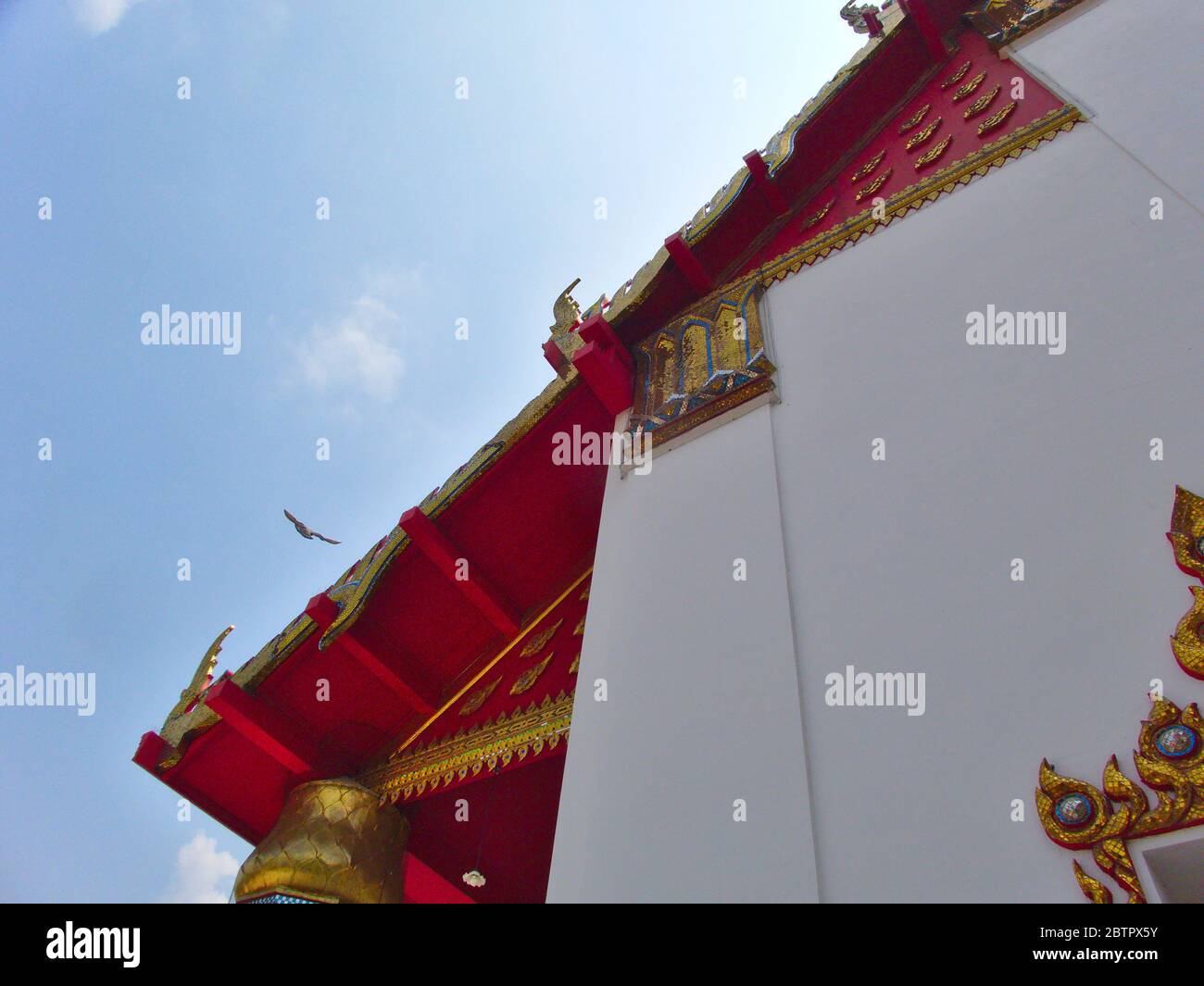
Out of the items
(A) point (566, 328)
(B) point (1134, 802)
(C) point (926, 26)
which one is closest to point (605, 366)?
(A) point (566, 328)

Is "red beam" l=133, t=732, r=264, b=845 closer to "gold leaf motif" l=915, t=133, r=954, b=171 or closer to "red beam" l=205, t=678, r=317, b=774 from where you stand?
"red beam" l=205, t=678, r=317, b=774

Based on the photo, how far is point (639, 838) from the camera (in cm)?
178

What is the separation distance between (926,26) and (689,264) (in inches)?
50.8

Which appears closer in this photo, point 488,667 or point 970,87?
point 970,87

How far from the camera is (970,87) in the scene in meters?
3.17

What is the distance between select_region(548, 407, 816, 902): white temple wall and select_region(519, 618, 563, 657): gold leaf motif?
2.84ft

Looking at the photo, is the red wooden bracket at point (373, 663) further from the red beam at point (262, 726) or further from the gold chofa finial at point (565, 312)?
the gold chofa finial at point (565, 312)

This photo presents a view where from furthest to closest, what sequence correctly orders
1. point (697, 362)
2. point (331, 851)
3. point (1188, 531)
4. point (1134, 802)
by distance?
point (331, 851)
point (697, 362)
point (1188, 531)
point (1134, 802)

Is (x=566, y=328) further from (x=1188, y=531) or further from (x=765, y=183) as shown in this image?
(x=1188, y=531)

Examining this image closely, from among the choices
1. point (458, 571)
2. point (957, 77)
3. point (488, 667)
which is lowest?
point (488, 667)

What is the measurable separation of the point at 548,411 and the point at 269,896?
6.36 ft

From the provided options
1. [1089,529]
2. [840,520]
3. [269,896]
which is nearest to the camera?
[1089,529]
